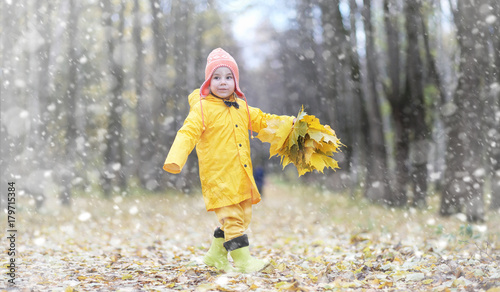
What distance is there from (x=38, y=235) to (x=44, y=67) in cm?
680

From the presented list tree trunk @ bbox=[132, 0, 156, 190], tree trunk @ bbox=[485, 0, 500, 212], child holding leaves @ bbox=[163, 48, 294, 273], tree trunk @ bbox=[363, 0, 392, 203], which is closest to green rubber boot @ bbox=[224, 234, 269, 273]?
child holding leaves @ bbox=[163, 48, 294, 273]

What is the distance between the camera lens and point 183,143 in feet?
15.9

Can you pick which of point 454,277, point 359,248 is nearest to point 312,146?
point 454,277

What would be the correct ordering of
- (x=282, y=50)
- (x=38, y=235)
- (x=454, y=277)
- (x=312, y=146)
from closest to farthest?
(x=454, y=277)
(x=312, y=146)
(x=38, y=235)
(x=282, y=50)

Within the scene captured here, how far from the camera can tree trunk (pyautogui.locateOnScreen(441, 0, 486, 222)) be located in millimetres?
9648

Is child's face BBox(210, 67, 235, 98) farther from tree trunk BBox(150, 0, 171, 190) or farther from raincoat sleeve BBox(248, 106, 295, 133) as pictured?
tree trunk BBox(150, 0, 171, 190)

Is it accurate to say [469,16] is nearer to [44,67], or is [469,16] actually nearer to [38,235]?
[38,235]

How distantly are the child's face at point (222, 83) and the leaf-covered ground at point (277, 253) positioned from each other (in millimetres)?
1861

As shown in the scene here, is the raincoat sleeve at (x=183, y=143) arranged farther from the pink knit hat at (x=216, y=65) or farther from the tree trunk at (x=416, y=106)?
the tree trunk at (x=416, y=106)

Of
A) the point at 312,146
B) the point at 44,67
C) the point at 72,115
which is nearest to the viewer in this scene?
the point at 312,146

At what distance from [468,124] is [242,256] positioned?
21.6 feet

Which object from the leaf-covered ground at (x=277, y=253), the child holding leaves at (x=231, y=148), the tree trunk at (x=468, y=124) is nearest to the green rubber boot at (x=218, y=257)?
the child holding leaves at (x=231, y=148)

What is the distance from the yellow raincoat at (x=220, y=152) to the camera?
5078 millimetres

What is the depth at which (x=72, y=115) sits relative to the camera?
16.3 meters
